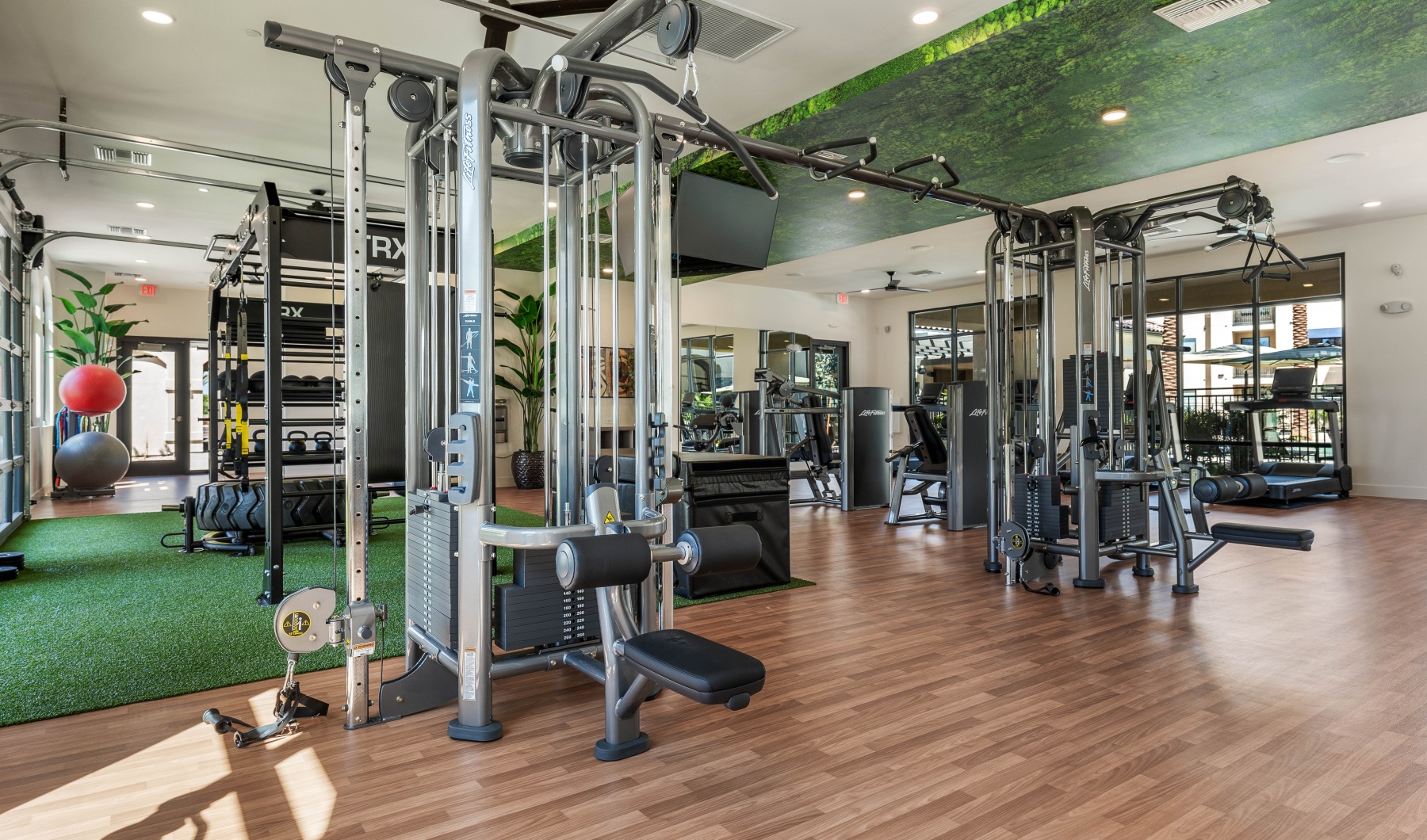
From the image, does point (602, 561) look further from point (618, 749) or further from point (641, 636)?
point (618, 749)

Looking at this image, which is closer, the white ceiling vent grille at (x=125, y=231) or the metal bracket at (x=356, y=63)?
the metal bracket at (x=356, y=63)

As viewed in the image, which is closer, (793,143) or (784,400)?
(793,143)

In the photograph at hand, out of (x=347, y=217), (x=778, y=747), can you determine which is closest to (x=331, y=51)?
(x=347, y=217)

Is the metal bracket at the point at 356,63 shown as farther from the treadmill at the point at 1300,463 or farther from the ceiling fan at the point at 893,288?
the ceiling fan at the point at 893,288

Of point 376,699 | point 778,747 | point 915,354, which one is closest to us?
point 778,747

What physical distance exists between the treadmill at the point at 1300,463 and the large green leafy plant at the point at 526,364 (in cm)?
801

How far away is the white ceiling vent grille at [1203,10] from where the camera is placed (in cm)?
354

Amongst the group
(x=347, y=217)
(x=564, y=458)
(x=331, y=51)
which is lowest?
(x=564, y=458)

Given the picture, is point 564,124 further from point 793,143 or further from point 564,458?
point 793,143

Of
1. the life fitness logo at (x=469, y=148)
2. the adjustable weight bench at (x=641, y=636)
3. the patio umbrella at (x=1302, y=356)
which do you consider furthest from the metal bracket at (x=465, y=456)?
the patio umbrella at (x=1302, y=356)

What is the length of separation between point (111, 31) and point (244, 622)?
125 inches

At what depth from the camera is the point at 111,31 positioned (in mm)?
4168

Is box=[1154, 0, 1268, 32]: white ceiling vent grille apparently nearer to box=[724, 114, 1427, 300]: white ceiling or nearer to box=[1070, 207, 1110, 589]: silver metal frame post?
box=[1070, 207, 1110, 589]: silver metal frame post

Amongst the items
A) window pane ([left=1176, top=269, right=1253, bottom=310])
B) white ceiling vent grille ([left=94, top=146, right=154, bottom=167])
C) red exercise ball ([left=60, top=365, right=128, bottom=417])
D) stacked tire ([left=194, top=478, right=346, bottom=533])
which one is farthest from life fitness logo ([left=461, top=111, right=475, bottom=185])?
window pane ([left=1176, top=269, right=1253, bottom=310])
